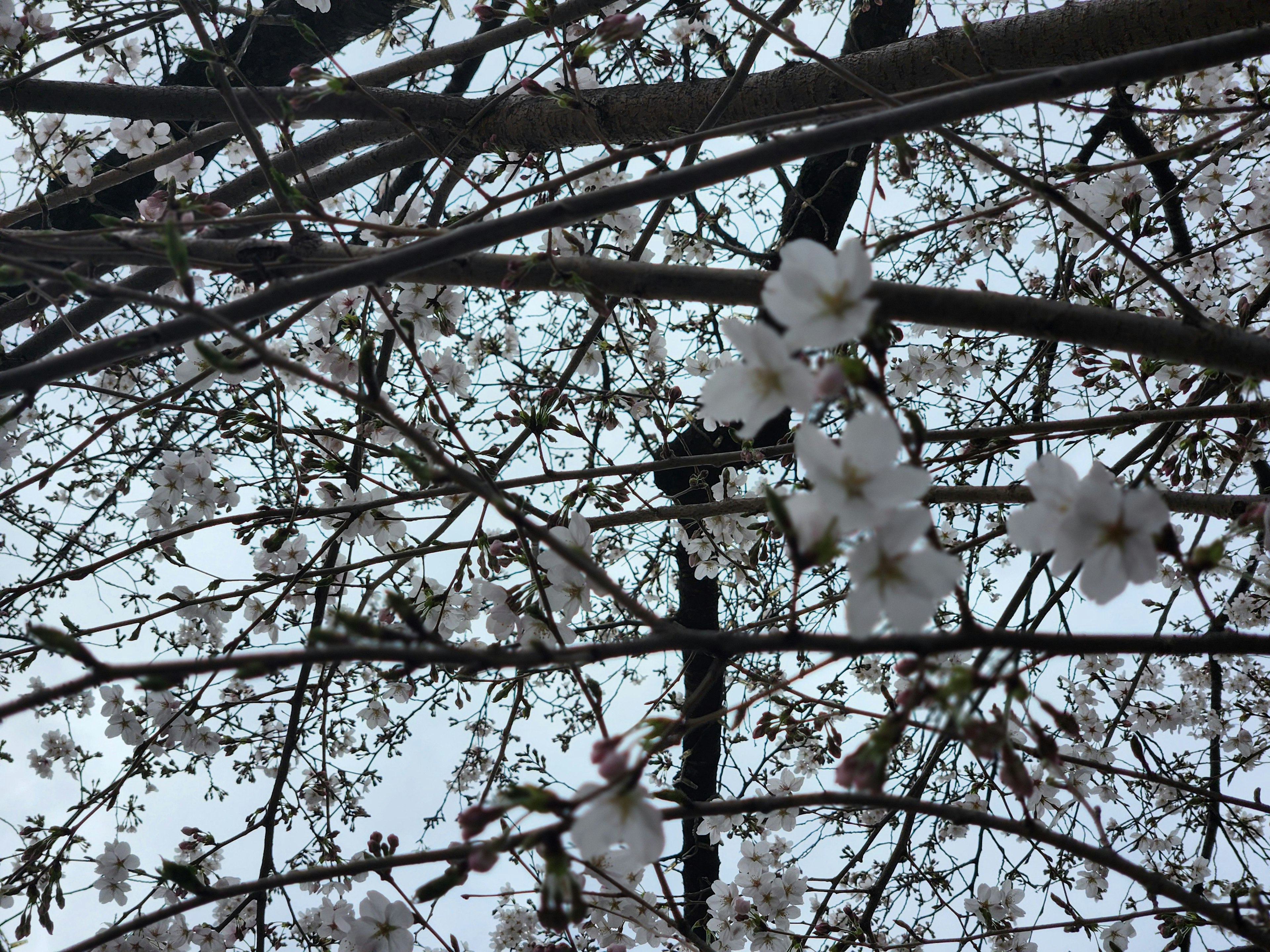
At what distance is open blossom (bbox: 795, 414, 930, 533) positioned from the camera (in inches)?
Result: 30.0

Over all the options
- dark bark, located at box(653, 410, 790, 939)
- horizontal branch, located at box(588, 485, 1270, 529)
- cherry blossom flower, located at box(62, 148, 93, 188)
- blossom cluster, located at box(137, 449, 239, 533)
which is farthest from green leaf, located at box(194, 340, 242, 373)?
cherry blossom flower, located at box(62, 148, 93, 188)

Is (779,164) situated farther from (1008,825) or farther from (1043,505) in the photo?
(1008,825)

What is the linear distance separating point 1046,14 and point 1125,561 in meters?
1.83

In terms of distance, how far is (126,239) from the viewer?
45.8 inches

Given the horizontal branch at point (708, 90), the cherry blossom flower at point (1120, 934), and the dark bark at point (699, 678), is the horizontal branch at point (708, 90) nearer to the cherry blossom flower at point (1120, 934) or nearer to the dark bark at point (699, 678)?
the dark bark at point (699, 678)

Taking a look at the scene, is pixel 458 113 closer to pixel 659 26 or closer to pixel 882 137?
pixel 659 26

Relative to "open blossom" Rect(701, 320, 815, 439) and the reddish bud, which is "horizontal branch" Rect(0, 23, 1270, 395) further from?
the reddish bud

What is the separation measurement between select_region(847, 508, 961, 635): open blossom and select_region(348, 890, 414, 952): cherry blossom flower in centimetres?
128

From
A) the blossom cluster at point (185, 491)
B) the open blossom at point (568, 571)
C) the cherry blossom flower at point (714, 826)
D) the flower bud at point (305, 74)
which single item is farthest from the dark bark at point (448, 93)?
the cherry blossom flower at point (714, 826)

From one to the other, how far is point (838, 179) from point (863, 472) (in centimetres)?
331

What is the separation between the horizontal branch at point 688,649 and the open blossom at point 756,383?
0.23m

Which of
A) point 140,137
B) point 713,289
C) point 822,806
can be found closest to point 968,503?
point 713,289

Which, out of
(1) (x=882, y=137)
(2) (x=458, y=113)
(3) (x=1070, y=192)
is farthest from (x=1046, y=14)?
(2) (x=458, y=113)

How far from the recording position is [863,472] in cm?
78
